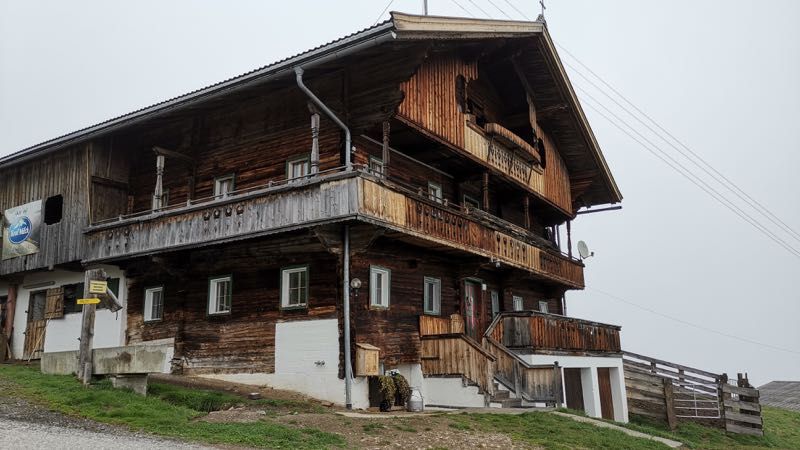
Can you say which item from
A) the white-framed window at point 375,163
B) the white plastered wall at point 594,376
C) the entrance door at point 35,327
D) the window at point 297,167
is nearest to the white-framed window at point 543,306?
the white plastered wall at point 594,376

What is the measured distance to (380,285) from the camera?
61.6ft

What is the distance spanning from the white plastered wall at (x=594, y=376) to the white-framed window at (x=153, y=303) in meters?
11.6

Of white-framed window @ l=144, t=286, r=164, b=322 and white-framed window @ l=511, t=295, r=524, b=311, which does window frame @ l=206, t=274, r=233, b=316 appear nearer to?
white-framed window @ l=144, t=286, r=164, b=322

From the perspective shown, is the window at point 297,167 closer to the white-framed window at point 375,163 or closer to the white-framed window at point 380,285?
the white-framed window at point 375,163

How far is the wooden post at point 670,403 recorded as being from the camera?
25047 millimetres

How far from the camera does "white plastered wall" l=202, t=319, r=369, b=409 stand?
16734 mm

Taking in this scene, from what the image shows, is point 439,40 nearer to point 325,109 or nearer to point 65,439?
point 325,109

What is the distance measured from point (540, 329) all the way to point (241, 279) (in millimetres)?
9483

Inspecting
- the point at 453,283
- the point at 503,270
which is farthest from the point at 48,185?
the point at 503,270

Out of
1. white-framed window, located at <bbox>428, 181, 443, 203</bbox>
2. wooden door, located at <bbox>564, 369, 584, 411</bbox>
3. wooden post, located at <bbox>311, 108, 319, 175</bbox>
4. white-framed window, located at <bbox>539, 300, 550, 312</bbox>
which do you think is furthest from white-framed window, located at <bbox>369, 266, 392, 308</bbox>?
white-framed window, located at <bbox>539, 300, 550, 312</bbox>

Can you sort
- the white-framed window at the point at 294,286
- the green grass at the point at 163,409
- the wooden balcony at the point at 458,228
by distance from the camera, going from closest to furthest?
the green grass at the point at 163,409 < the wooden balcony at the point at 458,228 < the white-framed window at the point at 294,286

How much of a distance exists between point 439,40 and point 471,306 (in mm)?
9572

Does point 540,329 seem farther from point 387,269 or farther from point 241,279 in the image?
point 241,279

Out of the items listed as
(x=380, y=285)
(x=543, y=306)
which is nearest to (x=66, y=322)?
(x=380, y=285)
